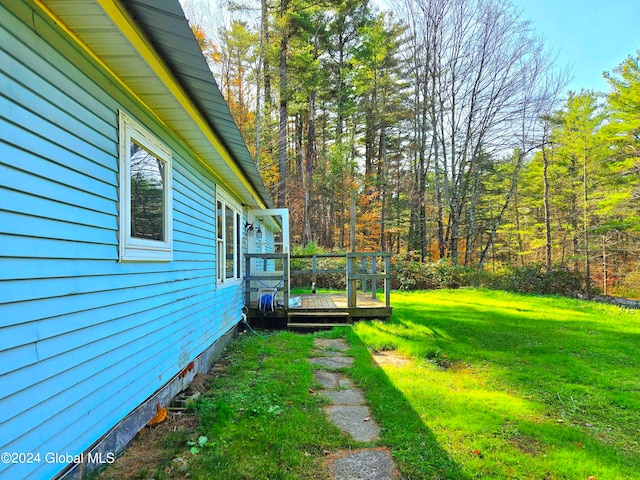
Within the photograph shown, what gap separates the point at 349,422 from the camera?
2.99m

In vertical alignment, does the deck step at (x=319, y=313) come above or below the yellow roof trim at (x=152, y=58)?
below

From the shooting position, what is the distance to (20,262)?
1.54 metres

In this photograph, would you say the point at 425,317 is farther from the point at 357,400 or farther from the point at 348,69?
the point at 348,69

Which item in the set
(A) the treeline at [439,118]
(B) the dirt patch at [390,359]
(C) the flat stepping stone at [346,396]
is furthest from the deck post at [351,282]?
(A) the treeline at [439,118]

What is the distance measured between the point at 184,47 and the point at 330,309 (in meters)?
5.70

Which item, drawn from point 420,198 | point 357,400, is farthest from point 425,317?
point 420,198

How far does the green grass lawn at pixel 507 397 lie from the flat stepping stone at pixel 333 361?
0.21m

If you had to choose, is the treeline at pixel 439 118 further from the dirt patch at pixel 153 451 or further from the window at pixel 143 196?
the dirt patch at pixel 153 451

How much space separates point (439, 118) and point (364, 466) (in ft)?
59.5

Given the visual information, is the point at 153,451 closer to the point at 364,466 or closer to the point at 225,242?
the point at 364,466

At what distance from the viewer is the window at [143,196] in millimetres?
2498

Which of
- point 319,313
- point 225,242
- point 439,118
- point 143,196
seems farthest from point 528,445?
point 439,118

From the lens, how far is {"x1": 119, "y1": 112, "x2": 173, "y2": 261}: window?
98.3 inches

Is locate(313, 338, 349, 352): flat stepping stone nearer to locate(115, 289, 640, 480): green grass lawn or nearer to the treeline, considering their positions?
locate(115, 289, 640, 480): green grass lawn
